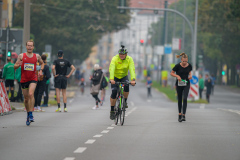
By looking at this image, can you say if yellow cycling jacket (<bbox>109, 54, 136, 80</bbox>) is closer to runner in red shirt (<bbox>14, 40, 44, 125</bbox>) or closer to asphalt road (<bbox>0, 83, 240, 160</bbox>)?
asphalt road (<bbox>0, 83, 240, 160</bbox>)

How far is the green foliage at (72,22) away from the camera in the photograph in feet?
203

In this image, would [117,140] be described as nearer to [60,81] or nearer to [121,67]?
[121,67]

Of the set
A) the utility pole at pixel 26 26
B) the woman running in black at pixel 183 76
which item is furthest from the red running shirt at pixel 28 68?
the utility pole at pixel 26 26

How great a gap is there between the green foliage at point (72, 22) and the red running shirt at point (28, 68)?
4671cm

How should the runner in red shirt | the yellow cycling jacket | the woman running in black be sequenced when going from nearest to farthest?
the runner in red shirt < the yellow cycling jacket < the woman running in black

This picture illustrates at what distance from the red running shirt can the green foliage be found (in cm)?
4671

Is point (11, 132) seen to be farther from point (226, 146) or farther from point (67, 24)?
point (67, 24)

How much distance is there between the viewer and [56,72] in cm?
2027

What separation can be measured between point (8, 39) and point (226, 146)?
16.6 meters

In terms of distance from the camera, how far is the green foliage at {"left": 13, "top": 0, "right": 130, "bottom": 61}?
61969mm

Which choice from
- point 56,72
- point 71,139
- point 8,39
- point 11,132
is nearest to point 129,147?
point 71,139

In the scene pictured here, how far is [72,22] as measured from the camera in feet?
210

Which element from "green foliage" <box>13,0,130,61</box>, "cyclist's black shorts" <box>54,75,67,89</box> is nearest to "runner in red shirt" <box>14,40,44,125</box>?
"cyclist's black shorts" <box>54,75,67,89</box>

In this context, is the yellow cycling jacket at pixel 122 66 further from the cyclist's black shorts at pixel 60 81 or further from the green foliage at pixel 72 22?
the green foliage at pixel 72 22
